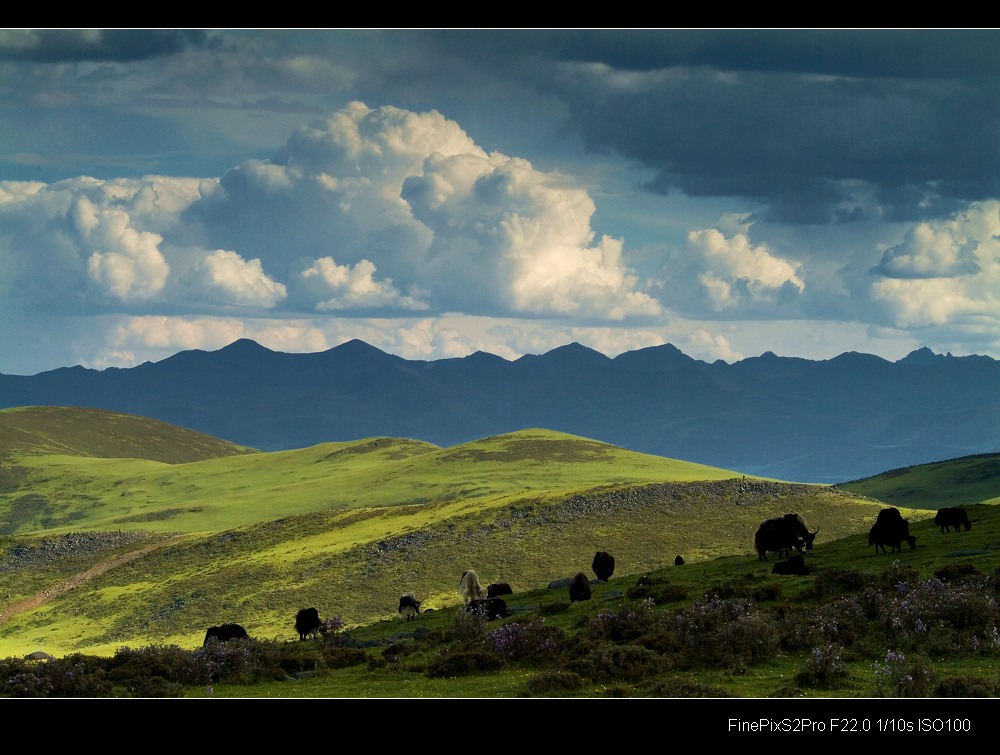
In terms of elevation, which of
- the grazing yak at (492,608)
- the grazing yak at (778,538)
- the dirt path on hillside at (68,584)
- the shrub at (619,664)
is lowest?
the dirt path on hillside at (68,584)

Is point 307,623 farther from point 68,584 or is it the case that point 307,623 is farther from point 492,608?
point 68,584

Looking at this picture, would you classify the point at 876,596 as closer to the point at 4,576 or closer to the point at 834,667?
the point at 834,667

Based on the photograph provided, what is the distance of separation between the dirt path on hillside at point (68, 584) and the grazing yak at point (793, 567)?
99.8 meters

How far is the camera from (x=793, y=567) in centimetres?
4378

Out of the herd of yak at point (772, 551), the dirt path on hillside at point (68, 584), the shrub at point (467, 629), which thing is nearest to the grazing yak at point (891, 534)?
the herd of yak at point (772, 551)

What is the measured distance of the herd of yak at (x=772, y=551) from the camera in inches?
1763

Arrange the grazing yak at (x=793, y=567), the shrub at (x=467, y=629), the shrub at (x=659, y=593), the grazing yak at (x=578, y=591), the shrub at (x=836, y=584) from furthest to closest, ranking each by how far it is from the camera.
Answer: the grazing yak at (x=578, y=591) < the grazing yak at (x=793, y=567) < the shrub at (x=659, y=593) < the shrub at (x=467, y=629) < the shrub at (x=836, y=584)

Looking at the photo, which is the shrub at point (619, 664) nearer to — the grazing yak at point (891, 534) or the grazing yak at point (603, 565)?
the grazing yak at point (891, 534)

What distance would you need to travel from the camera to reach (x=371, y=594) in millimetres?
100750

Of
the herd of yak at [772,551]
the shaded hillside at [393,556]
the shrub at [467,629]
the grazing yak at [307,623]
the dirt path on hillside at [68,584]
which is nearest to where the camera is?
the shrub at [467,629]

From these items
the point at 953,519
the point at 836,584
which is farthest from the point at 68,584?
the point at 836,584

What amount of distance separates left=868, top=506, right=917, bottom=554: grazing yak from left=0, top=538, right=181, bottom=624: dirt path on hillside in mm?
101963
